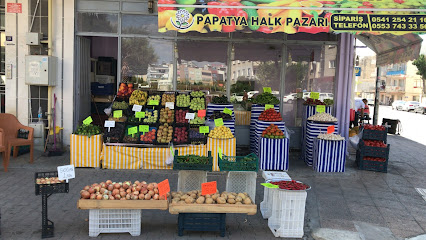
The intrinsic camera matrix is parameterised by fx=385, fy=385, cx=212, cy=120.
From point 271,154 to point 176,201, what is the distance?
4.33 meters

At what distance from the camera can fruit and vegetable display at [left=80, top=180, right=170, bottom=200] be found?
5.25 metres

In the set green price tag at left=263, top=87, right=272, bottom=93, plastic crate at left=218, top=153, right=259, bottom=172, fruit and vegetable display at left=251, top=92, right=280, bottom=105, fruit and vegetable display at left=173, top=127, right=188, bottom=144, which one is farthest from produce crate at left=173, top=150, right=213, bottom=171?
green price tag at left=263, top=87, right=272, bottom=93

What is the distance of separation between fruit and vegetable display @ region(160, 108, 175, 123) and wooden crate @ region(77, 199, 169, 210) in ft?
→ 14.3

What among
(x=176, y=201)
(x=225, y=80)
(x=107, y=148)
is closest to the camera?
(x=176, y=201)

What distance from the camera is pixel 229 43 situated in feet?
37.6

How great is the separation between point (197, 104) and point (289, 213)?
493 centimetres

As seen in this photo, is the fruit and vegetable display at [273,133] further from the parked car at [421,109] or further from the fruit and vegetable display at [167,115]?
the parked car at [421,109]

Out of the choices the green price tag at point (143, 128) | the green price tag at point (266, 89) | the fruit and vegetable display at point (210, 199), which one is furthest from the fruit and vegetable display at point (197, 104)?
the fruit and vegetable display at point (210, 199)

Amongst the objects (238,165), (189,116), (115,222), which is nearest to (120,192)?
(115,222)

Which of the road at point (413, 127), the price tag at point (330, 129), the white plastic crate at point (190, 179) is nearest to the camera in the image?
the white plastic crate at point (190, 179)

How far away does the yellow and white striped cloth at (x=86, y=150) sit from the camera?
8.88 m

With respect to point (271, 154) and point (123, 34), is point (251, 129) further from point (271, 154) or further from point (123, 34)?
point (123, 34)

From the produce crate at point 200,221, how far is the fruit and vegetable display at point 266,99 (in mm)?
5850

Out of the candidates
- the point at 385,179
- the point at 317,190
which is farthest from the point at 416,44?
the point at 317,190
